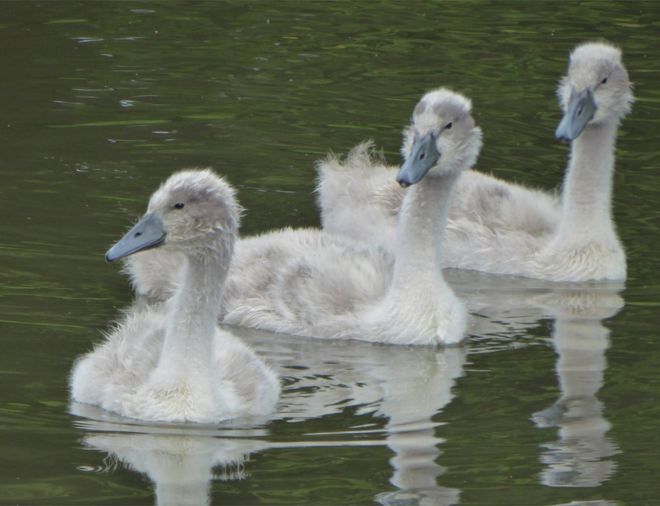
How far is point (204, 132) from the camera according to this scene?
15.1 metres

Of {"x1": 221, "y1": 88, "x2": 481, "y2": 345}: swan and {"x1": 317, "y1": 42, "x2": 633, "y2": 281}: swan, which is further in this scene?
{"x1": 317, "y1": 42, "x2": 633, "y2": 281}: swan

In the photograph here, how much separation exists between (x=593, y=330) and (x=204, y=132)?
4.67 meters

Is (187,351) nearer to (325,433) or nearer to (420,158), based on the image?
(325,433)

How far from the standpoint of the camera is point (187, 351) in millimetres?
9469

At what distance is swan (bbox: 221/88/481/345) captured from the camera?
11203mm

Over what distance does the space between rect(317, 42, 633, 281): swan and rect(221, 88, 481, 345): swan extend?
1489 millimetres

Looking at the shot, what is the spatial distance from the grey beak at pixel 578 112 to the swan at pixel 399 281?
4.54 feet

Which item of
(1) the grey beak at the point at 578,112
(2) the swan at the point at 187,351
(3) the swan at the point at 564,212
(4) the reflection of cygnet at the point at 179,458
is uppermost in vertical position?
(1) the grey beak at the point at 578,112

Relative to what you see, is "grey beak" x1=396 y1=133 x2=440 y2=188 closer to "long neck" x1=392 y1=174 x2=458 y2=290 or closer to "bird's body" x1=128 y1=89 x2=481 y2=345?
"bird's body" x1=128 y1=89 x2=481 y2=345

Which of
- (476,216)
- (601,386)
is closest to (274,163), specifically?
(476,216)

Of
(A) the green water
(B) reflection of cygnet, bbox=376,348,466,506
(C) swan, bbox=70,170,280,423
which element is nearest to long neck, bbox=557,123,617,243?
(A) the green water

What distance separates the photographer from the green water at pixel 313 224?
8.80m

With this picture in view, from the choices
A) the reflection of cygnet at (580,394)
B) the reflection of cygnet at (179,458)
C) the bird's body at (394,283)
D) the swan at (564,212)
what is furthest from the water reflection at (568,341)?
the reflection of cygnet at (179,458)

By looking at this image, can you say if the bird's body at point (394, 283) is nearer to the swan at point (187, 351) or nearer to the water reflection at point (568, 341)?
the water reflection at point (568, 341)
